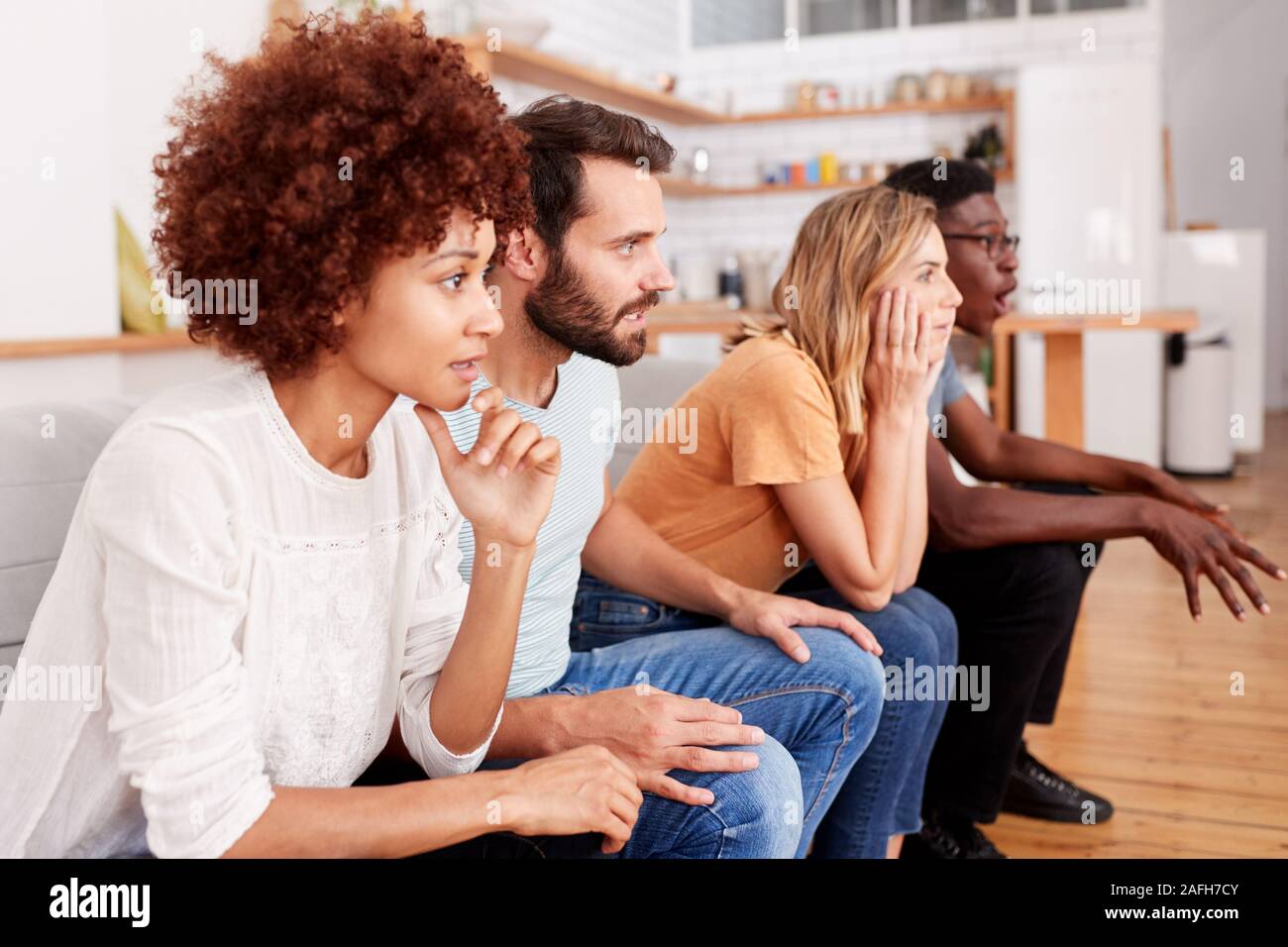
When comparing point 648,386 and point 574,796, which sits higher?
point 648,386

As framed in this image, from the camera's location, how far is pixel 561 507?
159 centimetres

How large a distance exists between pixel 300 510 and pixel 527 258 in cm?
61

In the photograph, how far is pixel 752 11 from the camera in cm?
777

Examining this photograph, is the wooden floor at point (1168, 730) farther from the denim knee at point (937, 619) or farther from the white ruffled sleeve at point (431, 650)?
the white ruffled sleeve at point (431, 650)

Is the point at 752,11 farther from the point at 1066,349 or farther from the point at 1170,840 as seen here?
the point at 1170,840

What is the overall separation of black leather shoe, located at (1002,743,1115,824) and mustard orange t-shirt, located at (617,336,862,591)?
0.79 meters

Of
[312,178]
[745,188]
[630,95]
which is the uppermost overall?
[630,95]

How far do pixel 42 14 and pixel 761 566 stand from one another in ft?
7.63

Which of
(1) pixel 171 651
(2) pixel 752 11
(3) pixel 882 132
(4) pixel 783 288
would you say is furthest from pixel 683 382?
(2) pixel 752 11

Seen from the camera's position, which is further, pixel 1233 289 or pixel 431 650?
pixel 1233 289

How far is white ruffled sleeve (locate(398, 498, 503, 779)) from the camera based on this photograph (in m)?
1.18

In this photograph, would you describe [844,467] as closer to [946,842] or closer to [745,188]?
[946,842]

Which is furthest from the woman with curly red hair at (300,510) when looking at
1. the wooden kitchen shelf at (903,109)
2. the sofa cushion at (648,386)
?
the wooden kitchen shelf at (903,109)

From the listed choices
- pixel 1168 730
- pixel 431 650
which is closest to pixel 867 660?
pixel 431 650
